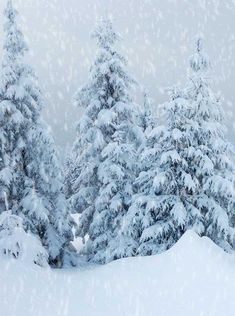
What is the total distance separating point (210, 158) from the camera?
20766mm

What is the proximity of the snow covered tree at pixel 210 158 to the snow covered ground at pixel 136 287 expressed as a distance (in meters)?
6.78

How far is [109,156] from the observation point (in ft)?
78.3

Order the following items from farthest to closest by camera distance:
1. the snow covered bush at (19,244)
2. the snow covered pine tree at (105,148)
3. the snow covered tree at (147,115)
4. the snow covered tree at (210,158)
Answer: the snow covered tree at (147,115), the snow covered pine tree at (105,148), the snow covered tree at (210,158), the snow covered bush at (19,244)

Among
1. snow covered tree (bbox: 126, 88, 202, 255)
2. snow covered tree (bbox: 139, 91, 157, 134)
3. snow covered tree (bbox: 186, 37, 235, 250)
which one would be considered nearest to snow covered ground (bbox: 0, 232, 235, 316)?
snow covered tree (bbox: 126, 88, 202, 255)

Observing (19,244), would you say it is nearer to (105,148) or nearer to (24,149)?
(105,148)

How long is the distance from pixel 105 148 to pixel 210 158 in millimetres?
5078

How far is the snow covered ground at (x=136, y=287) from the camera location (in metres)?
10.7

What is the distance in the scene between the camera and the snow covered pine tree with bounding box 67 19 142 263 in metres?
23.7

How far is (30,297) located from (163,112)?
1147 centimetres

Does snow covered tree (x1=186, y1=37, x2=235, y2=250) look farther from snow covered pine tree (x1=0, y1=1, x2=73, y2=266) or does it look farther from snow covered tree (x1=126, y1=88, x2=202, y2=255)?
snow covered pine tree (x1=0, y1=1, x2=73, y2=266)

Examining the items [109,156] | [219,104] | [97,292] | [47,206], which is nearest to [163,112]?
→ [219,104]

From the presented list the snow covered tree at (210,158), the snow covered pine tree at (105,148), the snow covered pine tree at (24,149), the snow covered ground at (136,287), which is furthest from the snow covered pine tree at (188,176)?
the snow covered ground at (136,287)

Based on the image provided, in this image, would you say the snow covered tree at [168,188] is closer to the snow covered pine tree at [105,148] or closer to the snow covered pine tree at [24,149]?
the snow covered pine tree at [105,148]

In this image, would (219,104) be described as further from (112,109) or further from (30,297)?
(30,297)
